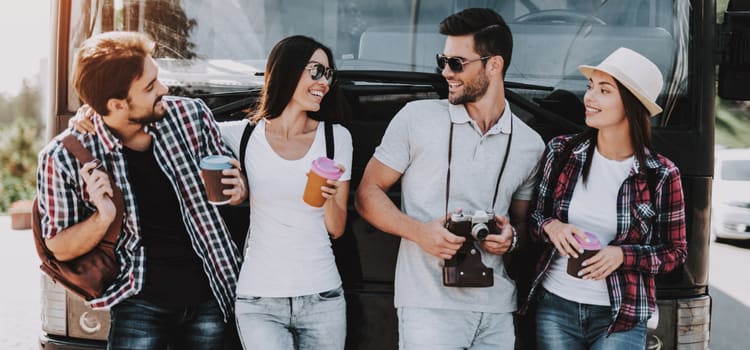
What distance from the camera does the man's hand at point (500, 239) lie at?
2568mm

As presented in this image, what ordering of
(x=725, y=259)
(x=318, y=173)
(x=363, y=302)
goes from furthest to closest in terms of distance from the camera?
(x=725, y=259), (x=363, y=302), (x=318, y=173)

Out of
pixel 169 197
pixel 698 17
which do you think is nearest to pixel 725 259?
pixel 698 17

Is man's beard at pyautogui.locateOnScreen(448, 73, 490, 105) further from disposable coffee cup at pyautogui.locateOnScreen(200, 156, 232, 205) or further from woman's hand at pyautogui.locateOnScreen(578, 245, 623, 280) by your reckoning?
disposable coffee cup at pyautogui.locateOnScreen(200, 156, 232, 205)

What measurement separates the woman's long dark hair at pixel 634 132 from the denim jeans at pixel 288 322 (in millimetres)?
1001

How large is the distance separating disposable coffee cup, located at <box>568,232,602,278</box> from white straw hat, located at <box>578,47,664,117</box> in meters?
0.52

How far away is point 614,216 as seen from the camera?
8.75 ft

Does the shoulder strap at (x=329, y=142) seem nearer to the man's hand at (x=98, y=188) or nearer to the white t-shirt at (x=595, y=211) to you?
the man's hand at (x=98, y=188)

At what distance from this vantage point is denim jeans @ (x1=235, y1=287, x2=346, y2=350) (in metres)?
2.60

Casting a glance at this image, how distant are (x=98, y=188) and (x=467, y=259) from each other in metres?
1.26

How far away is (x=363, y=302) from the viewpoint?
9.93 feet

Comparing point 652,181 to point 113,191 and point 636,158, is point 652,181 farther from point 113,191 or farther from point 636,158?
point 113,191

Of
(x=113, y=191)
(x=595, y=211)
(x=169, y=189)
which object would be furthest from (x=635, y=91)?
(x=113, y=191)

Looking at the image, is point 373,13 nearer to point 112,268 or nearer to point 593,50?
point 593,50

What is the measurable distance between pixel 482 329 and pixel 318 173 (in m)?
0.87
